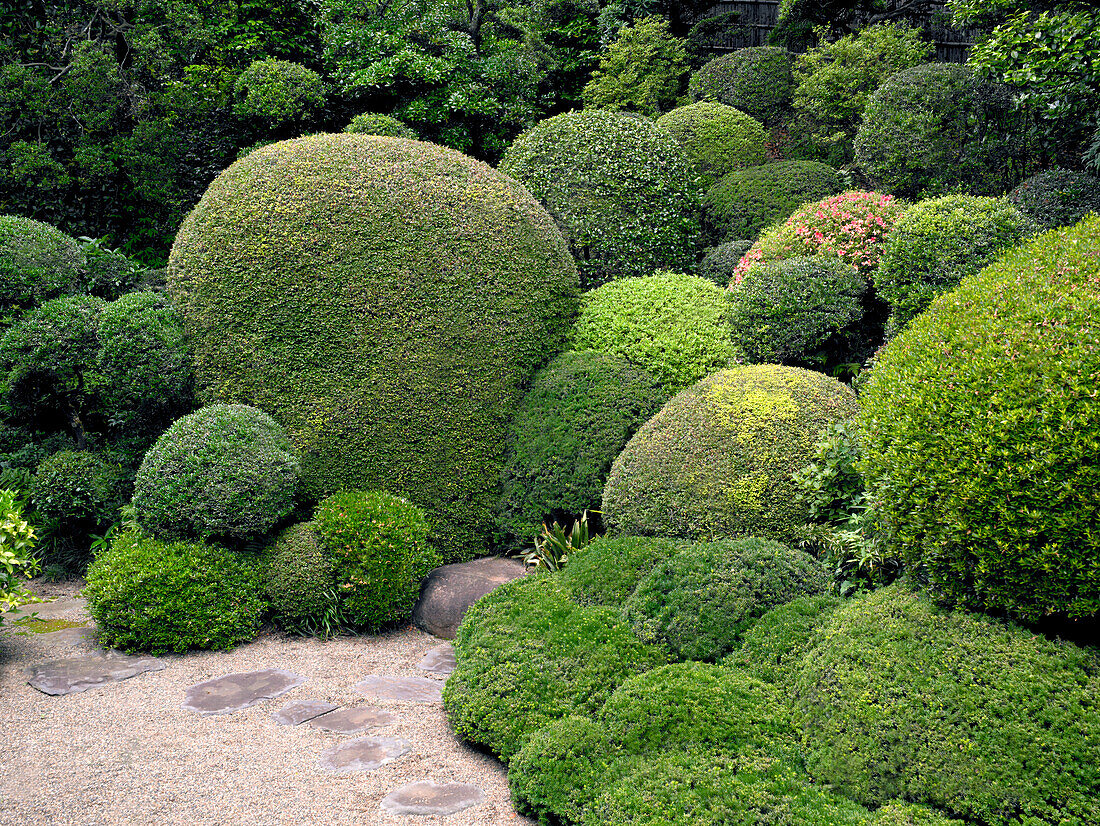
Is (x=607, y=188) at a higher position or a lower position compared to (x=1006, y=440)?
higher

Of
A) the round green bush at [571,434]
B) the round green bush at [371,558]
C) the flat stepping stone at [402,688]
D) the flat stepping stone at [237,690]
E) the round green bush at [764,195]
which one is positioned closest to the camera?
the flat stepping stone at [237,690]

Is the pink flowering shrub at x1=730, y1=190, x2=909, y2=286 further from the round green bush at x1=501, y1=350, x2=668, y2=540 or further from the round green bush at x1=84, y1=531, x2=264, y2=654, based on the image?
the round green bush at x1=84, y1=531, x2=264, y2=654

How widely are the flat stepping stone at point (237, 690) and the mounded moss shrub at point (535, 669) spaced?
133cm

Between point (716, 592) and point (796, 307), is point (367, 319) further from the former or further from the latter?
point (716, 592)

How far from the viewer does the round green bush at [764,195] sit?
10898 mm

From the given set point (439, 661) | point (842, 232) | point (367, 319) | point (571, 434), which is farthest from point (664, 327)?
point (439, 661)

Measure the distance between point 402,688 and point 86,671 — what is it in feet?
7.78

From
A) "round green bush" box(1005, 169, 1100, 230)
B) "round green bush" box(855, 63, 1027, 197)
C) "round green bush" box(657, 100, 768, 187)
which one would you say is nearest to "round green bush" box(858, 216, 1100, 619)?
"round green bush" box(1005, 169, 1100, 230)

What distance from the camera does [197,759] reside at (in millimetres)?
4629

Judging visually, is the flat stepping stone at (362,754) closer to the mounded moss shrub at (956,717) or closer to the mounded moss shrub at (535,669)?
the mounded moss shrub at (535,669)

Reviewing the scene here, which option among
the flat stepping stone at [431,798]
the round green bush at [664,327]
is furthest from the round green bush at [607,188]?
the flat stepping stone at [431,798]

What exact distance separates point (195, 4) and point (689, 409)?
11.7 m

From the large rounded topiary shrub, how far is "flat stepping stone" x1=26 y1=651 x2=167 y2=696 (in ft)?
6.83

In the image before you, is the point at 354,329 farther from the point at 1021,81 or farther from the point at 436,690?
the point at 1021,81
